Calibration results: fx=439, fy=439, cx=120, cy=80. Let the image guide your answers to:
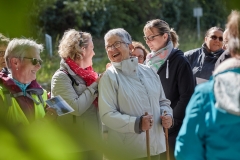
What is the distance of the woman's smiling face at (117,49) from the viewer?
319cm

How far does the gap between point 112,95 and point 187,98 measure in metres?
0.98

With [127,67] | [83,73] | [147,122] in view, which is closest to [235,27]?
[147,122]

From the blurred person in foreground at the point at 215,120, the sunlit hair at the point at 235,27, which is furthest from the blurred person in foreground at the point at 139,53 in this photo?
the sunlit hair at the point at 235,27

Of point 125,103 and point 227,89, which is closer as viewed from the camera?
point 227,89

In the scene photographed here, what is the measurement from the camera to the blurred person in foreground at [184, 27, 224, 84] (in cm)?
455

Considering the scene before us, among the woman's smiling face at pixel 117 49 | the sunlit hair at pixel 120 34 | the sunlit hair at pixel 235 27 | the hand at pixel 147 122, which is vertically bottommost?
the hand at pixel 147 122

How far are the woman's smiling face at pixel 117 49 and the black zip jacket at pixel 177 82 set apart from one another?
721mm

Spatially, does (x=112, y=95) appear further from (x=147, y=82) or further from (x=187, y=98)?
(x=187, y=98)

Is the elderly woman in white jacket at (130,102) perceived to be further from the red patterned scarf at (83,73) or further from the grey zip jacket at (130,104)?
the red patterned scarf at (83,73)

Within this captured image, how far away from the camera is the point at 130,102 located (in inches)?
117

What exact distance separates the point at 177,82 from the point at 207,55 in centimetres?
101

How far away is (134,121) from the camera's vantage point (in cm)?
288

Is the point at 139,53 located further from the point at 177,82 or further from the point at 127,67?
the point at 127,67

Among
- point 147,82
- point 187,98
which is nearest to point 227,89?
point 147,82
